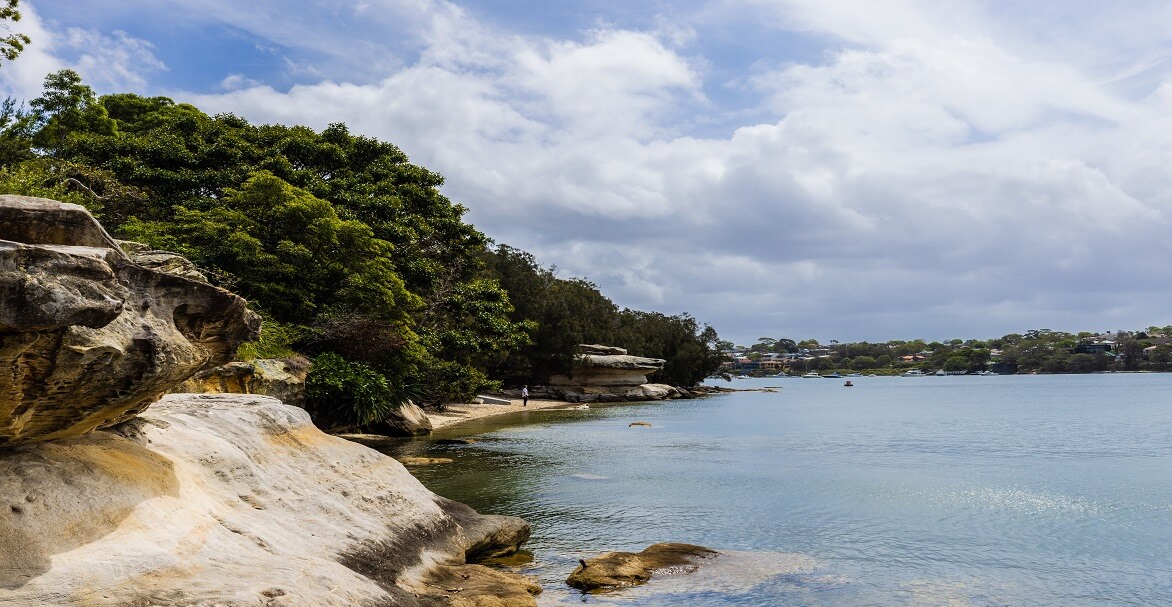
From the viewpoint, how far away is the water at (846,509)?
37.8ft

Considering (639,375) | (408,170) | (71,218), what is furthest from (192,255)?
(639,375)

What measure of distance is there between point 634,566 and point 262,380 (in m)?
14.4

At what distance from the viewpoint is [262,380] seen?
22.0m

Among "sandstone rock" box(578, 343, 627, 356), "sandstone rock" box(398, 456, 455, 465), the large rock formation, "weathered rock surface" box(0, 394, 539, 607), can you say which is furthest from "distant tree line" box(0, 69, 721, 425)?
"sandstone rock" box(578, 343, 627, 356)

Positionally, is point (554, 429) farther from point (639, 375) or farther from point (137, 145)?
point (639, 375)

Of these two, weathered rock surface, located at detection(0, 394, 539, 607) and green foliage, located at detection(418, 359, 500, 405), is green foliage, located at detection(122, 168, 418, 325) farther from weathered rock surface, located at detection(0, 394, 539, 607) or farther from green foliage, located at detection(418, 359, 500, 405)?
weathered rock surface, located at detection(0, 394, 539, 607)

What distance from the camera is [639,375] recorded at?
74.8 m

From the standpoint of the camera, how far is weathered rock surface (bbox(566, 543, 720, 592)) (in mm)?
10844

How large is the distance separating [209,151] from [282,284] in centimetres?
1121

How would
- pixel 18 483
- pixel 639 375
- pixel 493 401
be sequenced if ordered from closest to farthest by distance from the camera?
1. pixel 18 483
2. pixel 493 401
3. pixel 639 375

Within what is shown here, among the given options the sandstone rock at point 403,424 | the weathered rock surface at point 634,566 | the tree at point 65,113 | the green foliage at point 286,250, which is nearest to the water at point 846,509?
the weathered rock surface at point 634,566

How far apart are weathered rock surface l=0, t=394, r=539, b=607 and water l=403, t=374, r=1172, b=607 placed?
76.4 inches

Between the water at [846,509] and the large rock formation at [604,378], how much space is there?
1266 inches

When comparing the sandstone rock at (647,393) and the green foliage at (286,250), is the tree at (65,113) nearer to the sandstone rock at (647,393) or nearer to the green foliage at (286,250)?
the green foliage at (286,250)
